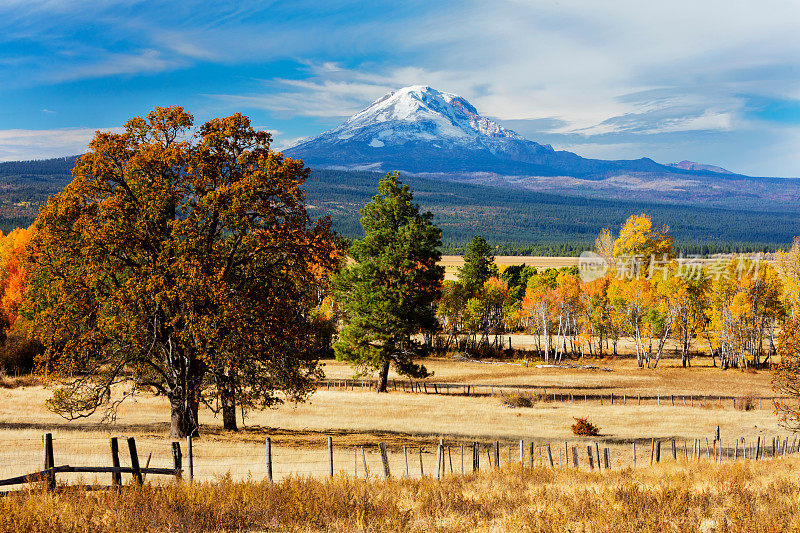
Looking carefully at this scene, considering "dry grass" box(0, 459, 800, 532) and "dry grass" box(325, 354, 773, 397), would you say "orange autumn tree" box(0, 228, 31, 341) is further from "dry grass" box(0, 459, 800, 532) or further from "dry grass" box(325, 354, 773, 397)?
"dry grass" box(0, 459, 800, 532)

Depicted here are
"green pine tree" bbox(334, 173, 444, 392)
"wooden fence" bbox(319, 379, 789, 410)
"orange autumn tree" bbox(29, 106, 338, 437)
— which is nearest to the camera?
"orange autumn tree" bbox(29, 106, 338, 437)

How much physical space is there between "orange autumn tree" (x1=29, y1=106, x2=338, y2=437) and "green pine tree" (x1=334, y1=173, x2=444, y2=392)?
20811 mm

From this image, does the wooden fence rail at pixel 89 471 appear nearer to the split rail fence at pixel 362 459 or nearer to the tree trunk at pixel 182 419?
the split rail fence at pixel 362 459

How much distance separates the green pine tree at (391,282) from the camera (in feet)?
156

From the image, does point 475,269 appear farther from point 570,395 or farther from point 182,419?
point 182,419

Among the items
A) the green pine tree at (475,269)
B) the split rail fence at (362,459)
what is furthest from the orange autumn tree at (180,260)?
the green pine tree at (475,269)

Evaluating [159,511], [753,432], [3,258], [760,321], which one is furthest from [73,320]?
[760,321]

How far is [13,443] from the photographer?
26547 millimetres

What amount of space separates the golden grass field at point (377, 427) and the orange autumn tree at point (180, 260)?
2.82 meters

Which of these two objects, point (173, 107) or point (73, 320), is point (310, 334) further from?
point (173, 107)

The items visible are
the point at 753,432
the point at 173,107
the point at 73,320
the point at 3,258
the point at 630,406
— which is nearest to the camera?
the point at 73,320

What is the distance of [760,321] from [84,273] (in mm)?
81608

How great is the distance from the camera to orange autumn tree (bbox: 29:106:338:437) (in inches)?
921

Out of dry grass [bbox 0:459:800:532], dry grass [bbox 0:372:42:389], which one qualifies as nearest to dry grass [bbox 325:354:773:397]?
dry grass [bbox 0:372:42:389]
